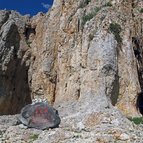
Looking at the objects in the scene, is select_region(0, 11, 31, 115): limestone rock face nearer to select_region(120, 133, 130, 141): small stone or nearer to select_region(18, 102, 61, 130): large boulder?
select_region(18, 102, 61, 130): large boulder

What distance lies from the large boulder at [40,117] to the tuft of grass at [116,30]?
264 inches

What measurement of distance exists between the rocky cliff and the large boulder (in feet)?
1.94

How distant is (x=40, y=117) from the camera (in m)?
20.8

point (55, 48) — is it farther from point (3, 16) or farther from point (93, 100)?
point (93, 100)

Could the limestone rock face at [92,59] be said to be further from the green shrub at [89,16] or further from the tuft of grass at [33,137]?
the tuft of grass at [33,137]

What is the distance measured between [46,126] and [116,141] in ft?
12.4

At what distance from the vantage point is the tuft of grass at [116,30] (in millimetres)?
25500

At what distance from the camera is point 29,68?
35.9m

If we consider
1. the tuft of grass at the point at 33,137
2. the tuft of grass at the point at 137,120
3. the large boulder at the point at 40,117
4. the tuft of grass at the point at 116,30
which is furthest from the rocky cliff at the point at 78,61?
the tuft of grass at the point at 33,137

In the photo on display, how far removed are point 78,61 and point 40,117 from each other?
693 cm

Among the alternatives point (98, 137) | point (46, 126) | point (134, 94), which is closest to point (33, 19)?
point (134, 94)

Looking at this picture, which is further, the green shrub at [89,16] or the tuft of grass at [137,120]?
the green shrub at [89,16]

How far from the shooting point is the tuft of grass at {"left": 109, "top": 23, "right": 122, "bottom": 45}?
25.5 m

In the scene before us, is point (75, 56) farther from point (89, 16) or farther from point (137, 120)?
point (137, 120)
